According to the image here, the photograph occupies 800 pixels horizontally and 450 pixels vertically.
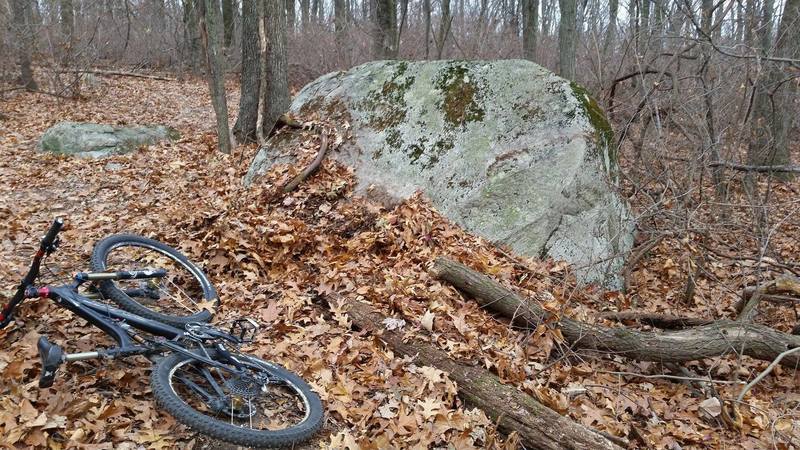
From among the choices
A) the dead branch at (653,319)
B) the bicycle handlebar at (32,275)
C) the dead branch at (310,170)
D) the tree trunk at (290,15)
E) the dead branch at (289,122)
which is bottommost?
the dead branch at (653,319)

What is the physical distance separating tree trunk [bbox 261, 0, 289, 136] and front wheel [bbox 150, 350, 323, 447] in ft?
20.0

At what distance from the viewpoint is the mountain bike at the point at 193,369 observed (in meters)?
3.23

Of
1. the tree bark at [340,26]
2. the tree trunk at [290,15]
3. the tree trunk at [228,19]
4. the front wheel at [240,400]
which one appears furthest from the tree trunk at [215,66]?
the tree trunk at [290,15]

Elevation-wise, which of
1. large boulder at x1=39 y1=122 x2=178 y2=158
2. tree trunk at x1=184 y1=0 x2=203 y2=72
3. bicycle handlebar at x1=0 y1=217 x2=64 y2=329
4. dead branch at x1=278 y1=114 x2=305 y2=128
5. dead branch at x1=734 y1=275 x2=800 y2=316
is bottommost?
dead branch at x1=734 y1=275 x2=800 y2=316

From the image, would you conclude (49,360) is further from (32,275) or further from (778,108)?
(778,108)

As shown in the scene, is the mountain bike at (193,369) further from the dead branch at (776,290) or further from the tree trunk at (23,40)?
the tree trunk at (23,40)

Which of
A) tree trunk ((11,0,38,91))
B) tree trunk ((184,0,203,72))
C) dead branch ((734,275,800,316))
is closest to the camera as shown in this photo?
dead branch ((734,275,800,316))

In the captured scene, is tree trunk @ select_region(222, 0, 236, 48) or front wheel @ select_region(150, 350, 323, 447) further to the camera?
tree trunk @ select_region(222, 0, 236, 48)

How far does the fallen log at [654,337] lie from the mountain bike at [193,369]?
210cm

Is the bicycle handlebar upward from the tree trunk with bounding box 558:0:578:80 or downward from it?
downward

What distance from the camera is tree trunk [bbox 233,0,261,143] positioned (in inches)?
371

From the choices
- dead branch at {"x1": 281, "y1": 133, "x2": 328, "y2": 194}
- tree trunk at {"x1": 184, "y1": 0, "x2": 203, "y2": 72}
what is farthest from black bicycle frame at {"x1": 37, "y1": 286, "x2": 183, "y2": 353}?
tree trunk at {"x1": 184, "y1": 0, "x2": 203, "y2": 72}

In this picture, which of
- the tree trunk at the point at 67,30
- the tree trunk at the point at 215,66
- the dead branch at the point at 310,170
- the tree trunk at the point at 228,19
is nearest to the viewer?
the dead branch at the point at 310,170

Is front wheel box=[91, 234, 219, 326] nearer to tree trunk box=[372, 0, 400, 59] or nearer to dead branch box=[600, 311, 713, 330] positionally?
dead branch box=[600, 311, 713, 330]
